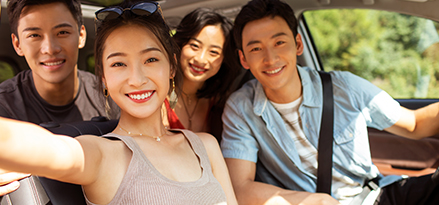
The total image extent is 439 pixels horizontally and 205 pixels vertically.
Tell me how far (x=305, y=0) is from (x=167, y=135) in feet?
5.42

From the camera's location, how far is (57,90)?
2193mm

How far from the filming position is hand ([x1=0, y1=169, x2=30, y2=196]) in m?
1.17

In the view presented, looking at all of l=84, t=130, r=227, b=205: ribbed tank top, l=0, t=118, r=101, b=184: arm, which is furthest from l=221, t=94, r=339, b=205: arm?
l=0, t=118, r=101, b=184: arm

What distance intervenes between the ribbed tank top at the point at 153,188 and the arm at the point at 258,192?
0.42 metres

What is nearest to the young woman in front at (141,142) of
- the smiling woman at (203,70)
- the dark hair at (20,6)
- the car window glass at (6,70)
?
the smiling woman at (203,70)

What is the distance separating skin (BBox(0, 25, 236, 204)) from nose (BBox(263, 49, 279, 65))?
2.02 feet

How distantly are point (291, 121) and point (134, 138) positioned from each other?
1.02 meters

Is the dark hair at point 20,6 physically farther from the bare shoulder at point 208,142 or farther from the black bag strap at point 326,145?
the black bag strap at point 326,145

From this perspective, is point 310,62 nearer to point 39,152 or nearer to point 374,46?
point 39,152

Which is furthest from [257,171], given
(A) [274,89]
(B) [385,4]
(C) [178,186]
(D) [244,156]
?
(B) [385,4]

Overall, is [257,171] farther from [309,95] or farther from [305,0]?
[305,0]

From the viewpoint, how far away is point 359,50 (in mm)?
11219

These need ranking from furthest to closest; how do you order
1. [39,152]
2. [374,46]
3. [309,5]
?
[374,46]
[309,5]
[39,152]

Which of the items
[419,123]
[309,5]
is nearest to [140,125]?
[419,123]
